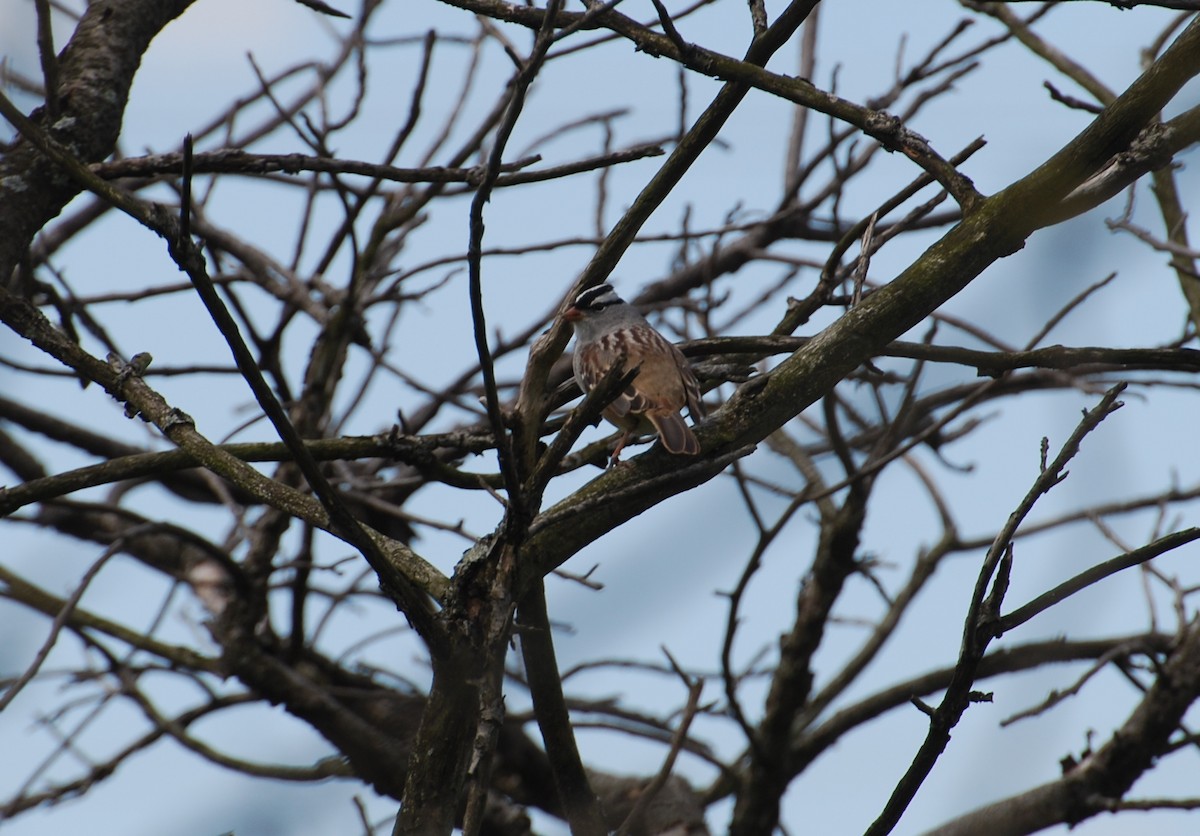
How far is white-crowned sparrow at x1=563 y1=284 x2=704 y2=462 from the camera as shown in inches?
151

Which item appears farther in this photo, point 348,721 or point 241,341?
point 348,721

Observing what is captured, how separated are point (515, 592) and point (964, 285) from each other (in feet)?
4.26

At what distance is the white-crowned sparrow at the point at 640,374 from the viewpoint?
12.6ft

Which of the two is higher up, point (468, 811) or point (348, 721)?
point (348, 721)

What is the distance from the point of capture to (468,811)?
2564 millimetres

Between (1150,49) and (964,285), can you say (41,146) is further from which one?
(1150,49)

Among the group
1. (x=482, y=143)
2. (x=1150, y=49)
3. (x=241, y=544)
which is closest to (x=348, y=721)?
(x=241, y=544)

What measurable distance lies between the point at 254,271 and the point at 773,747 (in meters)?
3.66

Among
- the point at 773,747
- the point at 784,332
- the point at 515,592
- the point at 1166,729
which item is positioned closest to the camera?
the point at 515,592

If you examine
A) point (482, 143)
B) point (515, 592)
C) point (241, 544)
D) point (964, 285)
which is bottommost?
point (515, 592)

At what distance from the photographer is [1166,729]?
532 centimetres

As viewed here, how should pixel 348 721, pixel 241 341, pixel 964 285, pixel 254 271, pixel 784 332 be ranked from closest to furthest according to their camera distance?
1. pixel 241 341
2. pixel 964 285
3. pixel 784 332
4. pixel 348 721
5. pixel 254 271

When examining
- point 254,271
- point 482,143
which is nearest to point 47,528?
point 254,271

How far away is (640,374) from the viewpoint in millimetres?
4777
